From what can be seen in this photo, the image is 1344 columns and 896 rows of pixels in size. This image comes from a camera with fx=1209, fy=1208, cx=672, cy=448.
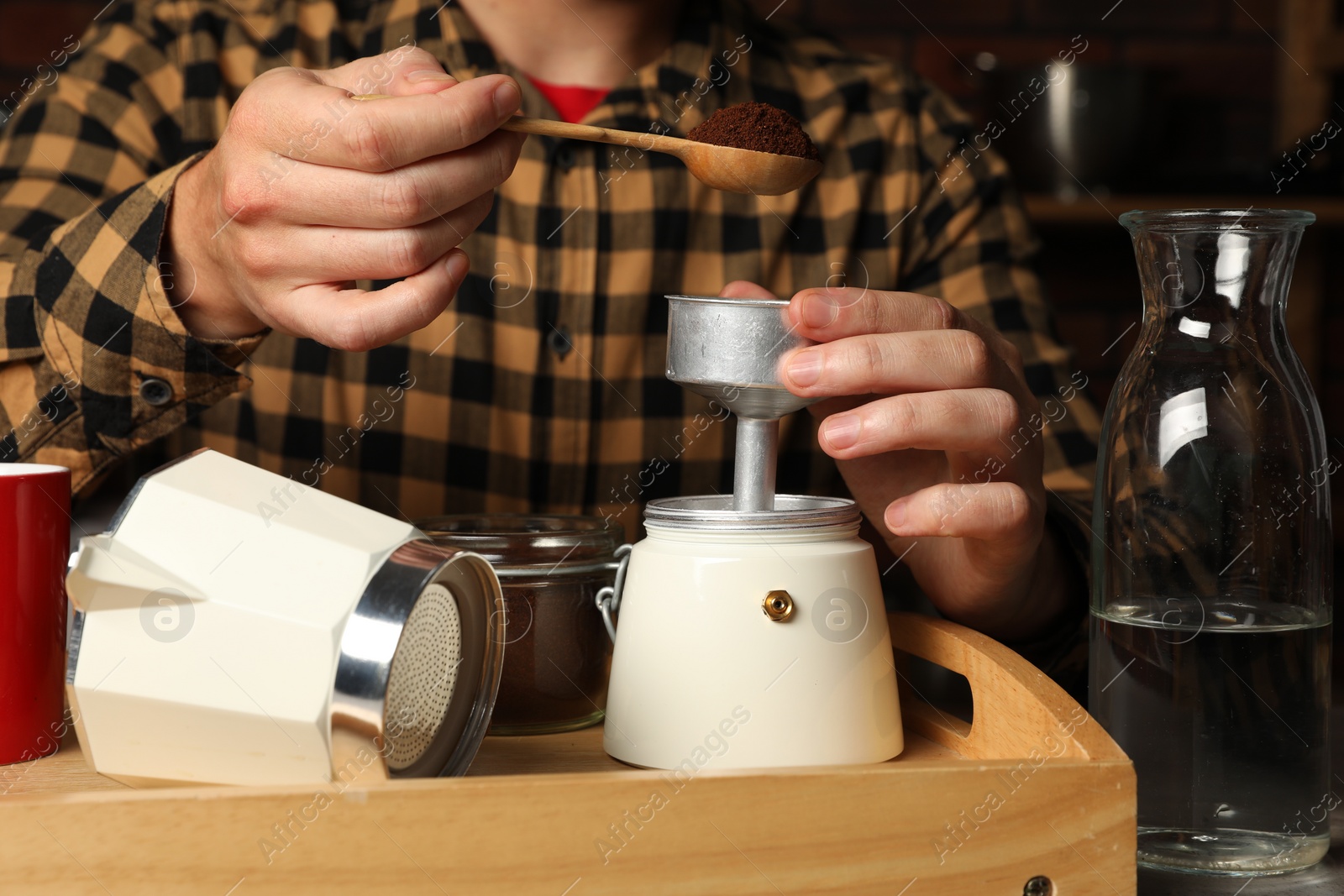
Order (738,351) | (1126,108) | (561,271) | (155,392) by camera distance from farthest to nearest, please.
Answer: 1. (1126,108)
2. (561,271)
3. (155,392)
4. (738,351)

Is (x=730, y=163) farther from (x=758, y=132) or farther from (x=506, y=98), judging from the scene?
(x=506, y=98)

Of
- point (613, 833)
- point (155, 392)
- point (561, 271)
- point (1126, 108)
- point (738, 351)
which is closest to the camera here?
point (613, 833)

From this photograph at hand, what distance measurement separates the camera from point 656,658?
1.89 feet

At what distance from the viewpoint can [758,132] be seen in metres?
0.66

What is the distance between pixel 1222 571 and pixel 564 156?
28.6 inches

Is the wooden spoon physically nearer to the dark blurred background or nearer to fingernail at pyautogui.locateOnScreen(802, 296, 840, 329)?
fingernail at pyautogui.locateOnScreen(802, 296, 840, 329)

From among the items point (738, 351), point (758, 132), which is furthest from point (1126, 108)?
point (738, 351)

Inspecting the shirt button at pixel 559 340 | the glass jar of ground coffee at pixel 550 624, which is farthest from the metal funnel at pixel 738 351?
the shirt button at pixel 559 340

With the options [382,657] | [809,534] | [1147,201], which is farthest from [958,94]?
[382,657]

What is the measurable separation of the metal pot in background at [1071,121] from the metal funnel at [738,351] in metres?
1.25

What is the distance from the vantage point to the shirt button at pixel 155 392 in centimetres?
75

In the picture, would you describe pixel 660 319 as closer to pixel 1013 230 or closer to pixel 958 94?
pixel 1013 230

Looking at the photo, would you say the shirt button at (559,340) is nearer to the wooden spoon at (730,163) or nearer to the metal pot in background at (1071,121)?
the wooden spoon at (730,163)

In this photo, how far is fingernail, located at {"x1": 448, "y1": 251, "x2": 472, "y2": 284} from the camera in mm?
667
